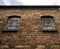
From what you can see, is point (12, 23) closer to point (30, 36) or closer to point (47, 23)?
point (30, 36)

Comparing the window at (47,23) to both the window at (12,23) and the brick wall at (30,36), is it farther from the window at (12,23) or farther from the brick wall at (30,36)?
the window at (12,23)

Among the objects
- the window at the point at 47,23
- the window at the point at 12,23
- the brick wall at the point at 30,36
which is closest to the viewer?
the brick wall at the point at 30,36

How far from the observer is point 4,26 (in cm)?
880

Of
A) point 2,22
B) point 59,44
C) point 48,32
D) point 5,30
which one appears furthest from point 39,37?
point 2,22

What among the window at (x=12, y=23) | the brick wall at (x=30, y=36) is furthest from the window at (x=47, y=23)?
the window at (x=12, y=23)

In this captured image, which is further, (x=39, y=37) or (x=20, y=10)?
(x=20, y=10)

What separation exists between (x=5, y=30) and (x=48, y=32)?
2683 mm

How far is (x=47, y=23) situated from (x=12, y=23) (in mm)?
2481

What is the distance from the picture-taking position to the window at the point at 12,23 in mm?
8677

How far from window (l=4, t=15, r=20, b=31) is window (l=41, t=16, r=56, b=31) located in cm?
183

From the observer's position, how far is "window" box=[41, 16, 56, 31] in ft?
28.1

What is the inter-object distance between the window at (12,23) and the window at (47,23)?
1.83 meters

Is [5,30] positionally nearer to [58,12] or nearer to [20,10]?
[20,10]

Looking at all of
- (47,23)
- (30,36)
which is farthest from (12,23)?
(47,23)
